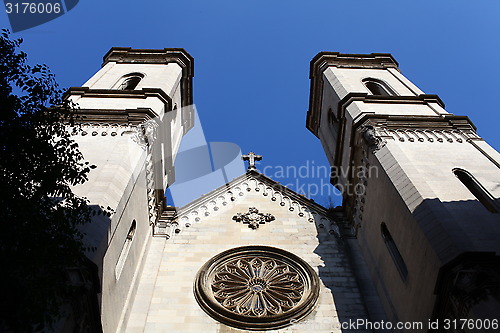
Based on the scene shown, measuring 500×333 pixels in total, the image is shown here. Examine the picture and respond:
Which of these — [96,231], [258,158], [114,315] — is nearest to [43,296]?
[96,231]

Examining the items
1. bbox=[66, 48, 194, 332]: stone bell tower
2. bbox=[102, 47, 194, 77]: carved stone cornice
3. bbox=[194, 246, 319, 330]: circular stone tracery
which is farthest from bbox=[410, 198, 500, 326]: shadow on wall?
bbox=[102, 47, 194, 77]: carved stone cornice

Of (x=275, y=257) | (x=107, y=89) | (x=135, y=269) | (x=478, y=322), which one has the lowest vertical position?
(x=478, y=322)

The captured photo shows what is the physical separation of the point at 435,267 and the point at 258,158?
14012 millimetres

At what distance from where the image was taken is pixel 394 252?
1410 centimetres

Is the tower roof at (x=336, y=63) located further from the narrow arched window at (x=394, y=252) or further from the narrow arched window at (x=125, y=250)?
the narrow arched window at (x=125, y=250)

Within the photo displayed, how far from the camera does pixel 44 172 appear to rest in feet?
27.7

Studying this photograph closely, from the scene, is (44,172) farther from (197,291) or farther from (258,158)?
(258,158)

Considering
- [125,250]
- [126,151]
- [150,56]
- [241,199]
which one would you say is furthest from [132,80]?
[125,250]

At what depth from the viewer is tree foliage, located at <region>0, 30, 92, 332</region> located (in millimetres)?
7031

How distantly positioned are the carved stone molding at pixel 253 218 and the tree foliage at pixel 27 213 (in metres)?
9.85

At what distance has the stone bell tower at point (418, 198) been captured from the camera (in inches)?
399

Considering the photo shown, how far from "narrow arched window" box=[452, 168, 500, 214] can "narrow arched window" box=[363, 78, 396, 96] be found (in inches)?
372

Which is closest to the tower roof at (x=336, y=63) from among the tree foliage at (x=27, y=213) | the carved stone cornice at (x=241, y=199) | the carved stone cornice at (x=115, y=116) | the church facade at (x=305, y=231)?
the church facade at (x=305, y=231)

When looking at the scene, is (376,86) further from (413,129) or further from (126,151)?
(126,151)
